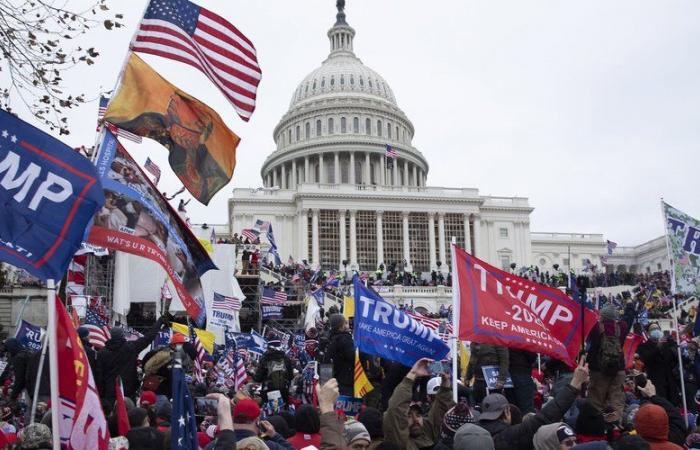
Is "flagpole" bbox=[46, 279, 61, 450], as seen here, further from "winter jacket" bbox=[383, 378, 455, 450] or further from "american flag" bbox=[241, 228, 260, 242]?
"american flag" bbox=[241, 228, 260, 242]

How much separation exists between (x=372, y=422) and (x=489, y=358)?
154 inches

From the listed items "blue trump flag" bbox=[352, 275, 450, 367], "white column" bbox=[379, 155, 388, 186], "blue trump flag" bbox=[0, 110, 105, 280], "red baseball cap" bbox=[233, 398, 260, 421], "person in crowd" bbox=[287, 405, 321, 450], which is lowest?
"person in crowd" bbox=[287, 405, 321, 450]

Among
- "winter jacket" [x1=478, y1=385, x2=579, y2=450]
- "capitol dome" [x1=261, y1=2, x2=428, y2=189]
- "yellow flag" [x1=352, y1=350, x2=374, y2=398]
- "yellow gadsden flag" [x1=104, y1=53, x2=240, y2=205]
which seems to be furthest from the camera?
"capitol dome" [x1=261, y1=2, x2=428, y2=189]

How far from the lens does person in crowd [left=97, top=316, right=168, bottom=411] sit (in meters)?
7.44

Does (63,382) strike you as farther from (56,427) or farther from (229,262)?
(229,262)

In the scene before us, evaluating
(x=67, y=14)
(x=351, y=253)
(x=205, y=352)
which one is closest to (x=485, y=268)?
(x=67, y=14)

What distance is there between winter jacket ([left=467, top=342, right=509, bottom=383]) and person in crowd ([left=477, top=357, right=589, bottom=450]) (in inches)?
139

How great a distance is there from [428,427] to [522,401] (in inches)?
132

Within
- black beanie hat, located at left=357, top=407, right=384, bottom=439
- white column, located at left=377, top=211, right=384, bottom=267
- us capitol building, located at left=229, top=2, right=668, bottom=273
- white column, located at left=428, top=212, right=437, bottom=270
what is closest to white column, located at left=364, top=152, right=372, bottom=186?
us capitol building, located at left=229, top=2, right=668, bottom=273

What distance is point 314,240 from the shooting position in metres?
64.7

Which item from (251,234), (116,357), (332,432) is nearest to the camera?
(332,432)

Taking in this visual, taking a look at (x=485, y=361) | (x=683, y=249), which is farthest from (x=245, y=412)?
(x=683, y=249)

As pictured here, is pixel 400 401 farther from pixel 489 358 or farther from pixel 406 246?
pixel 406 246

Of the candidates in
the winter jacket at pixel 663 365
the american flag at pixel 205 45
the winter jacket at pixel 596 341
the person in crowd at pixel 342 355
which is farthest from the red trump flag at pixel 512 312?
the american flag at pixel 205 45
